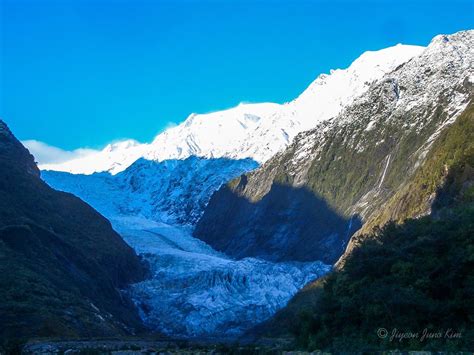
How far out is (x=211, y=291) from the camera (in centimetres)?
11112

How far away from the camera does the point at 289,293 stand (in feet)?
367

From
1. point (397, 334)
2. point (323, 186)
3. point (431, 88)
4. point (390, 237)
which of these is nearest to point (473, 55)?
point (431, 88)

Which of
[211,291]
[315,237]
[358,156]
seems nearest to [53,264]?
[211,291]

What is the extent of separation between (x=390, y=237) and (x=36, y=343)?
67.1 ft

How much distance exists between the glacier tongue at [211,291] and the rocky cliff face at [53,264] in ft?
15.0

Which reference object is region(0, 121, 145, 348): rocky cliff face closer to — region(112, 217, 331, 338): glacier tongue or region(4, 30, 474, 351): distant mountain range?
region(4, 30, 474, 351): distant mountain range

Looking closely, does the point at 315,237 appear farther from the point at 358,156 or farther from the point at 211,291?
the point at 211,291

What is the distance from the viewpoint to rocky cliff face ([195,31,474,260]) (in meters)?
125

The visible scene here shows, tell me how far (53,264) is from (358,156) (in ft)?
260

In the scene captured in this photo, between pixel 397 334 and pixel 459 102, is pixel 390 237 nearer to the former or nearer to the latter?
pixel 397 334

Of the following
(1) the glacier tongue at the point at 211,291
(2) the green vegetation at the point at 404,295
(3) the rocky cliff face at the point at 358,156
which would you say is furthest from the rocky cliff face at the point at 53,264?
(3) the rocky cliff face at the point at 358,156

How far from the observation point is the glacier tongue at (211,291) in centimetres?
10094

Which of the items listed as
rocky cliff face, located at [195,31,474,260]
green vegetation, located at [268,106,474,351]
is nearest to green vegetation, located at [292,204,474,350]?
green vegetation, located at [268,106,474,351]

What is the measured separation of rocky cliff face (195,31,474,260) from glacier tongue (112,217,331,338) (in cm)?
1357
